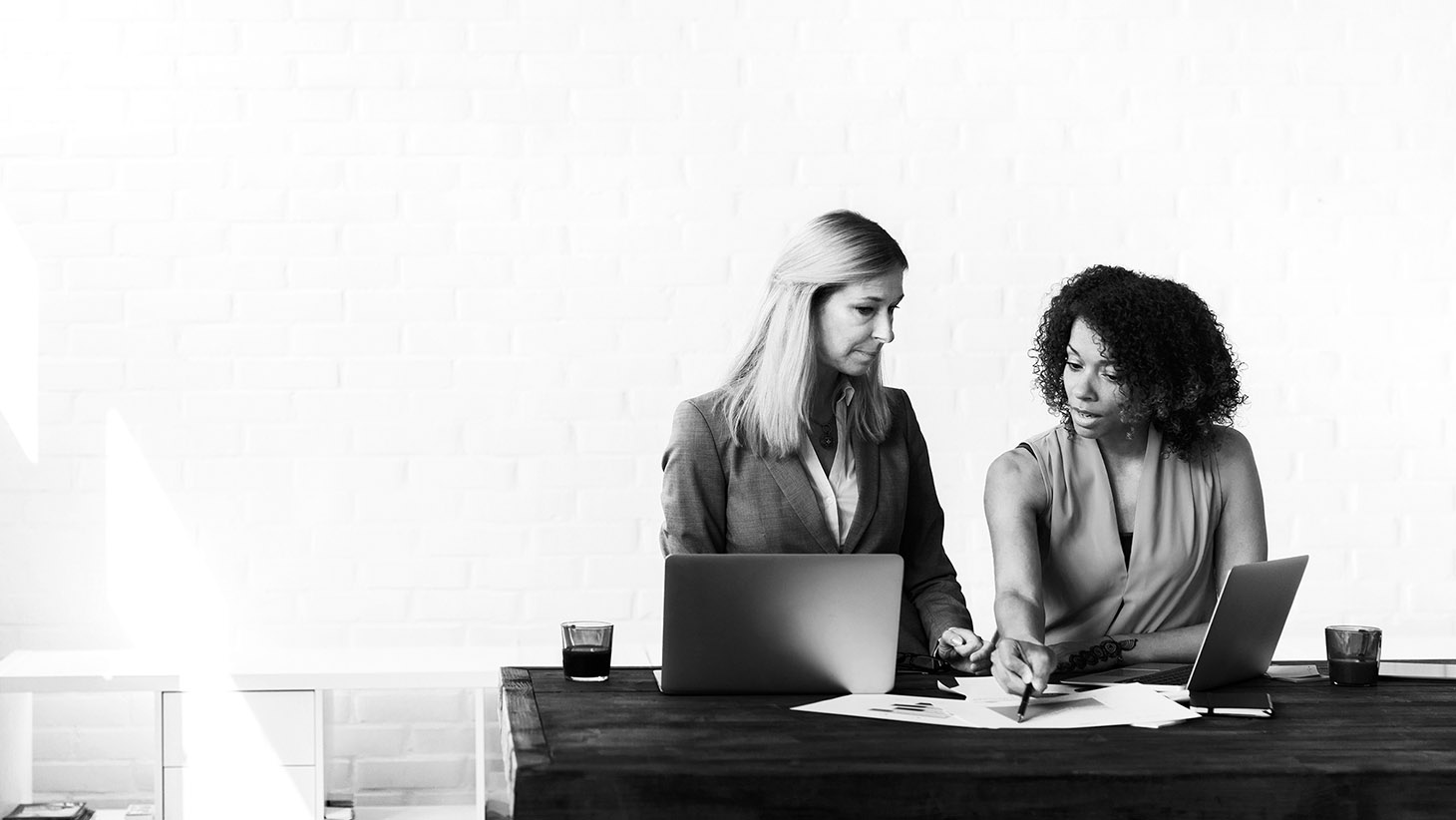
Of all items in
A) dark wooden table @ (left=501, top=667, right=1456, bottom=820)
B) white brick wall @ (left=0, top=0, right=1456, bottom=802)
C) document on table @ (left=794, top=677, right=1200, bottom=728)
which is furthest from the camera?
white brick wall @ (left=0, top=0, right=1456, bottom=802)

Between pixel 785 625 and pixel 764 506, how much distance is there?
67 centimetres

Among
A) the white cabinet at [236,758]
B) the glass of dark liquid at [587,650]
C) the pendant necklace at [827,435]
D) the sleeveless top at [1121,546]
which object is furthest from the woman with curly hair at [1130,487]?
the white cabinet at [236,758]

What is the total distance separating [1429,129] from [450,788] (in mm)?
3004

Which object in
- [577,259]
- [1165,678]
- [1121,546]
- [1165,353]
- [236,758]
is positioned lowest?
[236,758]

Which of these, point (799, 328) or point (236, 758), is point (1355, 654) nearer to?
point (799, 328)

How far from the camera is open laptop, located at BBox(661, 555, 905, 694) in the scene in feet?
5.99

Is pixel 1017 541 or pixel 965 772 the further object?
pixel 1017 541

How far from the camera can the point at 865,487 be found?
100 inches

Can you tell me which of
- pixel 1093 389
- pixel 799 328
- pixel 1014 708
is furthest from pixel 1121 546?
pixel 1014 708

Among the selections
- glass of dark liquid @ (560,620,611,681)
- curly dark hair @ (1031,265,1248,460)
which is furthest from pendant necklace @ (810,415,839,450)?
glass of dark liquid @ (560,620,611,681)

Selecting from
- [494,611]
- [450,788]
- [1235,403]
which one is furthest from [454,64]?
[1235,403]

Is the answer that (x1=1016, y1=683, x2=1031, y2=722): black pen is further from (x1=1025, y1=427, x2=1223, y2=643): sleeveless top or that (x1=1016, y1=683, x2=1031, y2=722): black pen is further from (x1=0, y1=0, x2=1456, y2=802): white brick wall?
(x1=0, y1=0, x2=1456, y2=802): white brick wall

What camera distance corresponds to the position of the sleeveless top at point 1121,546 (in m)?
2.46

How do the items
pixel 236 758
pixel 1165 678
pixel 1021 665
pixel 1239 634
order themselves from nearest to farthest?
pixel 1021 665
pixel 1239 634
pixel 1165 678
pixel 236 758
